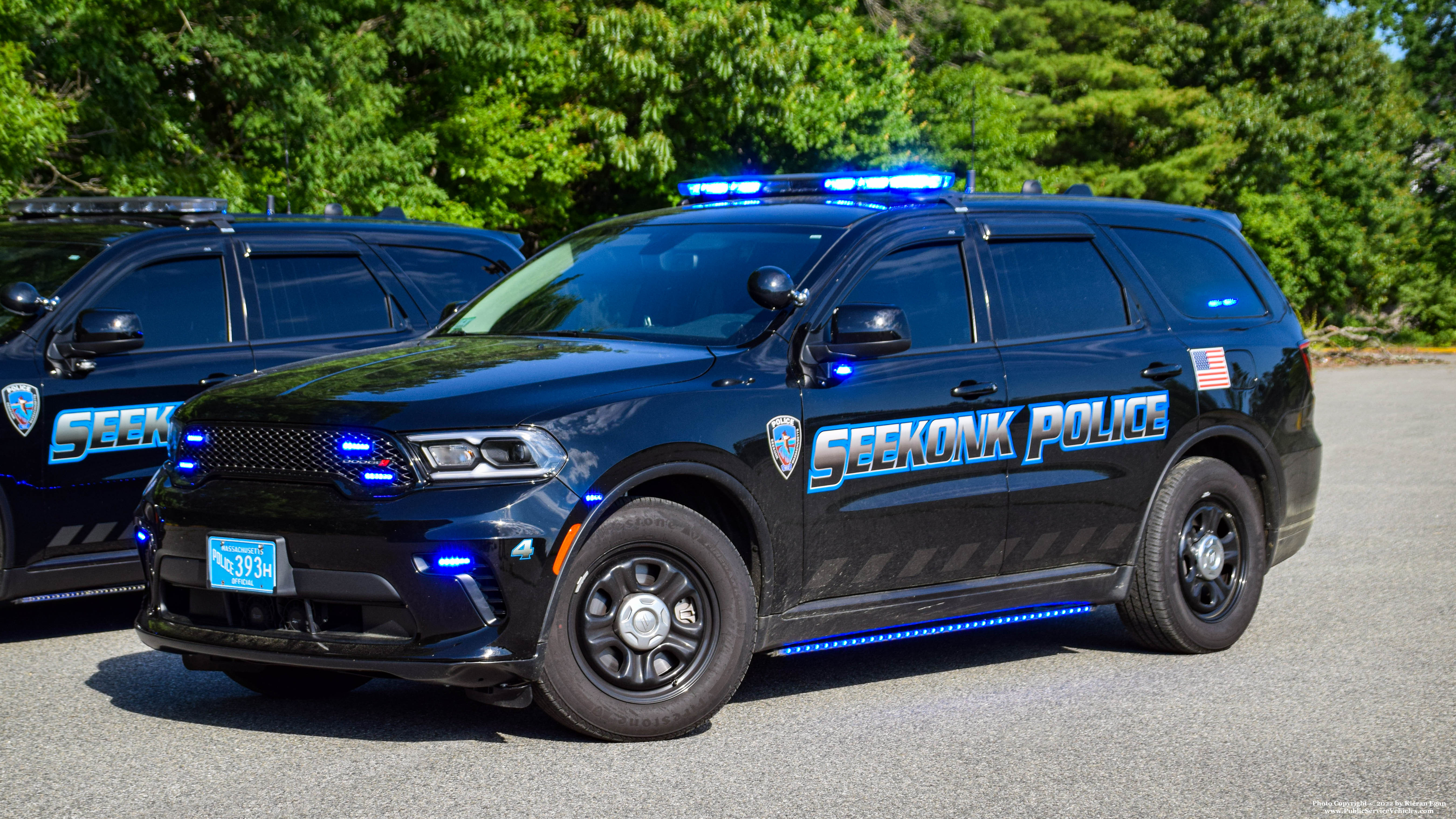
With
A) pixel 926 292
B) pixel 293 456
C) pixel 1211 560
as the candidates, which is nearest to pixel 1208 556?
pixel 1211 560

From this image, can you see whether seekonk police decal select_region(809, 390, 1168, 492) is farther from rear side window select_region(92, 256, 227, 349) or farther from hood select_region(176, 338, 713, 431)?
rear side window select_region(92, 256, 227, 349)

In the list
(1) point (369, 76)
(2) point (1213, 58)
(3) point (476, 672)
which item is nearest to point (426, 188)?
(1) point (369, 76)

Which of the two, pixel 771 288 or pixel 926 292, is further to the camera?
pixel 926 292

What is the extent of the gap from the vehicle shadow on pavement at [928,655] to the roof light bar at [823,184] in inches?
76.0

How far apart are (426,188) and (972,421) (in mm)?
13021

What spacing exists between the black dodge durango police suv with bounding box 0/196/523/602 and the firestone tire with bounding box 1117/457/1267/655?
330 centimetres

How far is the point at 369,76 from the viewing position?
1742 centimetres

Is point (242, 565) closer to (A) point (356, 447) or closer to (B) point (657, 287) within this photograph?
(A) point (356, 447)

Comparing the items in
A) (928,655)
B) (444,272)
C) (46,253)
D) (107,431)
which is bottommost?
(928,655)

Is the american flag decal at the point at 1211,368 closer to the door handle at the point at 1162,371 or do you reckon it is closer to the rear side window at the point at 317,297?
the door handle at the point at 1162,371

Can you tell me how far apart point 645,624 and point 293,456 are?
1.20 metres

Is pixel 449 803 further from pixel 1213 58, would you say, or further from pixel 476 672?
pixel 1213 58

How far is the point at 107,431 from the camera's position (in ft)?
22.3

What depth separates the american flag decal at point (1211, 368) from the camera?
6641 mm
